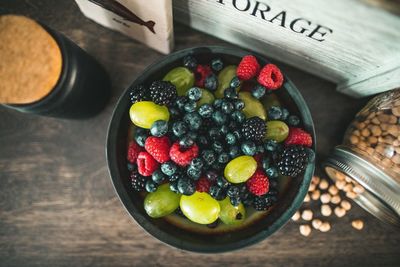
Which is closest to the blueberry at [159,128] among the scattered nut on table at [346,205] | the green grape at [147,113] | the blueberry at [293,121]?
the green grape at [147,113]

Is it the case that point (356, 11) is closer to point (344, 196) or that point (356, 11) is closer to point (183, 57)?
point (183, 57)

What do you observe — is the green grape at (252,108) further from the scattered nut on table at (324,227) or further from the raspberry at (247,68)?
the scattered nut on table at (324,227)

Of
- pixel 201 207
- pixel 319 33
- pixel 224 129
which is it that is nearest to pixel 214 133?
pixel 224 129

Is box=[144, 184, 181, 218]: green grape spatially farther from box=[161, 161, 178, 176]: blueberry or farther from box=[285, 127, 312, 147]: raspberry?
box=[285, 127, 312, 147]: raspberry

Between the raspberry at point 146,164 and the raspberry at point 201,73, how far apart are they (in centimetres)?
16

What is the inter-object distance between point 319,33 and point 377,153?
26cm

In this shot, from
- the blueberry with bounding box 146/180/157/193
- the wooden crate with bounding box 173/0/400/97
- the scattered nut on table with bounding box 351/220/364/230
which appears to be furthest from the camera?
the scattered nut on table with bounding box 351/220/364/230

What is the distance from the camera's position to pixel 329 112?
80 cm

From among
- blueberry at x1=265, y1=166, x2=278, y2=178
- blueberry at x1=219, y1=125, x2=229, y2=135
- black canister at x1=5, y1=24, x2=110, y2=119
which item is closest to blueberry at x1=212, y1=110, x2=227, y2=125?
blueberry at x1=219, y1=125, x2=229, y2=135

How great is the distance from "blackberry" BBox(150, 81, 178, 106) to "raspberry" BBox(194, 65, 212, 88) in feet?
0.29

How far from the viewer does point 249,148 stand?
23.5 inches

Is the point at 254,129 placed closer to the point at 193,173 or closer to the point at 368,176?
the point at 193,173

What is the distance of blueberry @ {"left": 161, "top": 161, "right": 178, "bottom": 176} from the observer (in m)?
0.59

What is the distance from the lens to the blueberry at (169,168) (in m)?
0.59
